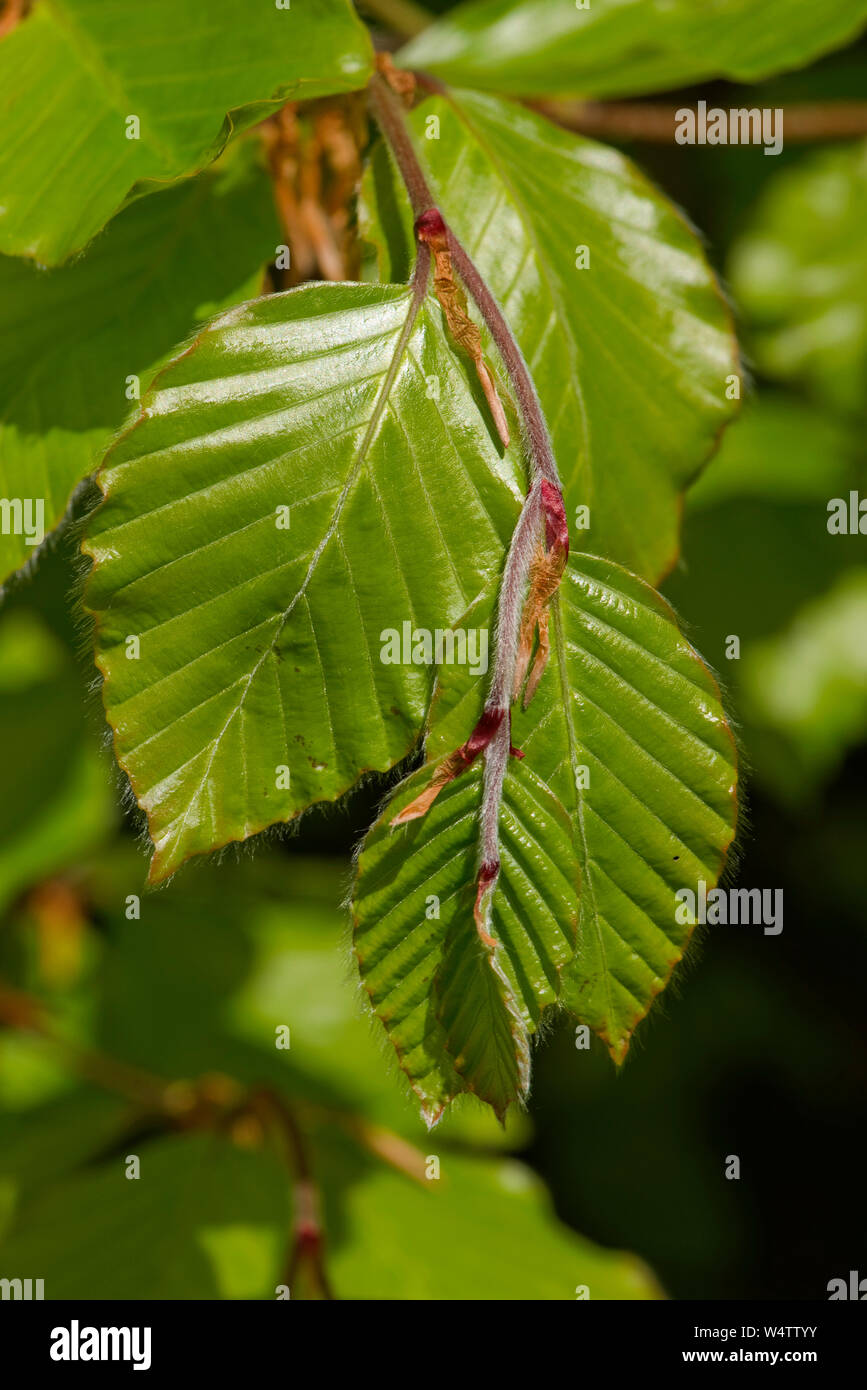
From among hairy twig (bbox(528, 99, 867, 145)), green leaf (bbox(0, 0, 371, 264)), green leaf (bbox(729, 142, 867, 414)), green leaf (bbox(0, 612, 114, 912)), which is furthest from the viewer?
green leaf (bbox(729, 142, 867, 414))

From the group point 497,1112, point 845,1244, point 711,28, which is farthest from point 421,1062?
point 845,1244

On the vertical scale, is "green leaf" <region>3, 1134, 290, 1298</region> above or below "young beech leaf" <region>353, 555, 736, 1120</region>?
below

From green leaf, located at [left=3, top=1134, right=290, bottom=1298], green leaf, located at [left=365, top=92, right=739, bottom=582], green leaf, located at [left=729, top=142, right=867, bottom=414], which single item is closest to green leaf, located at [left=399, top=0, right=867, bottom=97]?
green leaf, located at [left=365, top=92, right=739, bottom=582]

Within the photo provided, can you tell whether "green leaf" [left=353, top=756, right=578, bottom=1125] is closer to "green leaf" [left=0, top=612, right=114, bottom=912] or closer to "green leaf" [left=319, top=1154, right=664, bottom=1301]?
"green leaf" [left=319, top=1154, right=664, bottom=1301]
